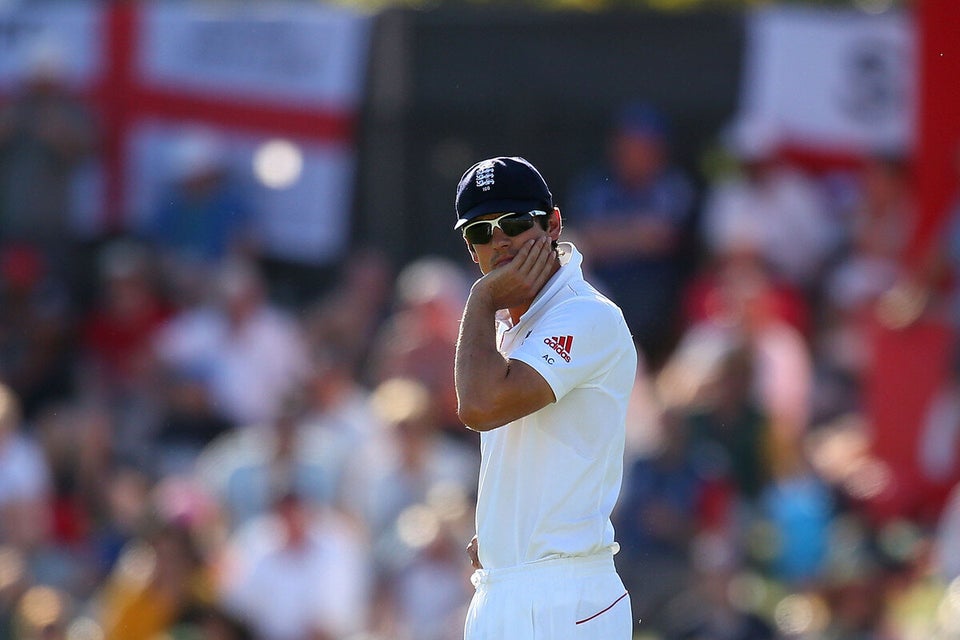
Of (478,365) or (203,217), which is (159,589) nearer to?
(203,217)

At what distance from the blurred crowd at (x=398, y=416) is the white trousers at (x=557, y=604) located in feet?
12.4

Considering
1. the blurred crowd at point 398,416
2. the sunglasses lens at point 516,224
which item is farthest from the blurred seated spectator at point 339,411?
the sunglasses lens at point 516,224

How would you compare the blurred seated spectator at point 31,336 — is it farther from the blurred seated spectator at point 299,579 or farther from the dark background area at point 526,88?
the blurred seated spectator at point 299,579

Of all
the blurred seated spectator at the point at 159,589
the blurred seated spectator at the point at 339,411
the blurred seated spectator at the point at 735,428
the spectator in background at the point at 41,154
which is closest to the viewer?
the blurred seated spectator at the point at 159,589

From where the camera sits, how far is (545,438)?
15.6 ft

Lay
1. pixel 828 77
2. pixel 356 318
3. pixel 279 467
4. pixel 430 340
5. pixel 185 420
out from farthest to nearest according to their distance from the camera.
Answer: pixel 828 77, pixel 356 318, pixel 185 420, pixel 430 340, pixel 279 467

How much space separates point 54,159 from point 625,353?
8534 mm

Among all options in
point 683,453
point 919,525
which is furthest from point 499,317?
point 919,525

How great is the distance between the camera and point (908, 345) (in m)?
10.2

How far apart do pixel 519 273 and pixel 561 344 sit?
241 mm

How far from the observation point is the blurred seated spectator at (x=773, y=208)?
1158cm

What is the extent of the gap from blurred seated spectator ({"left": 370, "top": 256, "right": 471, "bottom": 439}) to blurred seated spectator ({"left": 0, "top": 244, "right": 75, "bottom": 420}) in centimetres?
228

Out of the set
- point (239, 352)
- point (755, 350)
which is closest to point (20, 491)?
point (239, 352)

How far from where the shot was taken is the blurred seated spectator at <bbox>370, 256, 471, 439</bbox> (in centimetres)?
1094
